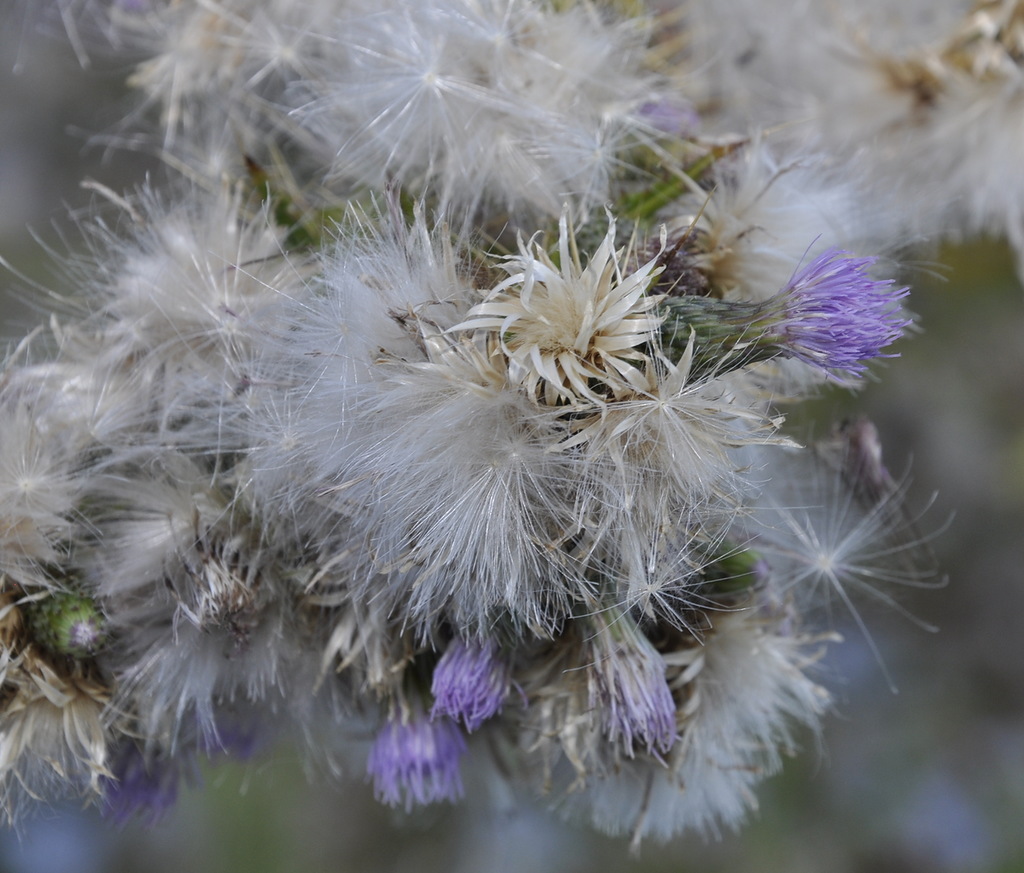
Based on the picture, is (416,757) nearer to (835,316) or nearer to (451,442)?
(451,442)

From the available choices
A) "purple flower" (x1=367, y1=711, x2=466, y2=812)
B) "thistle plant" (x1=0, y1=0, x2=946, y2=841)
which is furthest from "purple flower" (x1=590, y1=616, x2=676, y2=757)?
"purple flower" (x1=367, y1=711, x2=466, y2=812)

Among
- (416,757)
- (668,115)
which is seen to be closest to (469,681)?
(416,757)

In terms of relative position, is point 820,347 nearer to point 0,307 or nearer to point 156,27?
point 156,27

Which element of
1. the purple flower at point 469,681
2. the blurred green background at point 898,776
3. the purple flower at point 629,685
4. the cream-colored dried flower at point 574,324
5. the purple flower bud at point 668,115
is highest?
the purple flower bud at point 668,115

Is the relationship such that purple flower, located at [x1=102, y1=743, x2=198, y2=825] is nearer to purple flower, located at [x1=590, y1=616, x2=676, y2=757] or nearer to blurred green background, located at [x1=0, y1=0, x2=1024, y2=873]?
purple flower, located at [x1=590, y1=616, x2=676, y2=757]

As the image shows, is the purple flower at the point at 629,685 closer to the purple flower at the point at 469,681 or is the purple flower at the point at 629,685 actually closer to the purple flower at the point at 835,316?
the purple flower at the point at 469,681

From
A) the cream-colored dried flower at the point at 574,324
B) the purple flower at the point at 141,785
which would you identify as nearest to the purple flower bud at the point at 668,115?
the cream-colored dried flower at the point at 574,324
